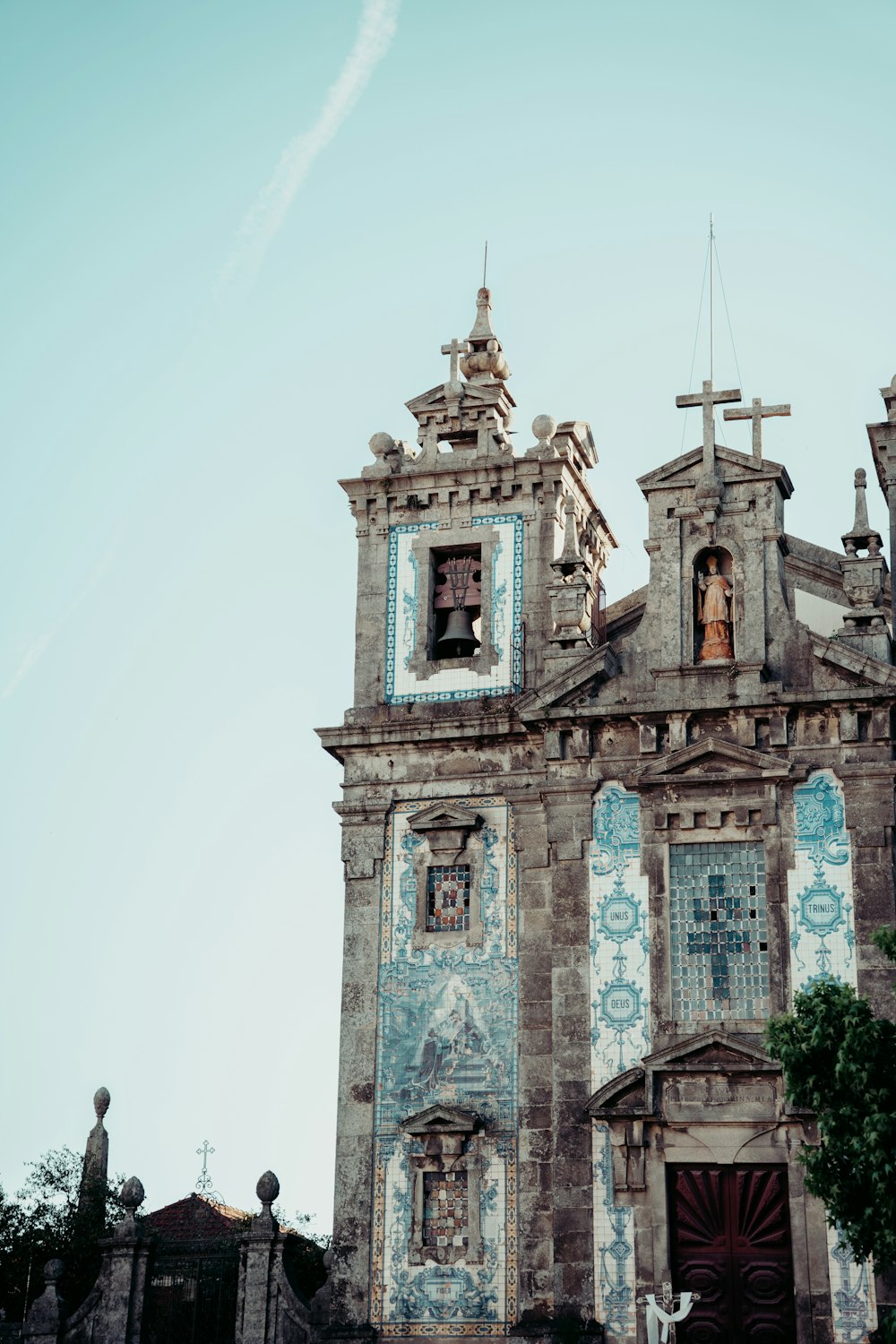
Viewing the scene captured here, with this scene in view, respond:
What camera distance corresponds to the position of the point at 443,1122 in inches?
1014

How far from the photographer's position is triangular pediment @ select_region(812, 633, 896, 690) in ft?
83.8

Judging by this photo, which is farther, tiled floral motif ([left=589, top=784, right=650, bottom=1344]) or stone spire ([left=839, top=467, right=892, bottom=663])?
stone spire ([left=839, top=467, right=892, bottom=663])

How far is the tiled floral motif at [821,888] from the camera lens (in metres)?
25.0

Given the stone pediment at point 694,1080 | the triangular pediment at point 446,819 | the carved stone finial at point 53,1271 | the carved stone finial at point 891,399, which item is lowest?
the carved stone finial at point 53,1271

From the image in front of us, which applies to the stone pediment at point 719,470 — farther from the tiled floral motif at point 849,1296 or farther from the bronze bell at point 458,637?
the tiled floral motif at point 849,1296

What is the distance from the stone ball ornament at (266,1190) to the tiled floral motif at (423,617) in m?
6.48

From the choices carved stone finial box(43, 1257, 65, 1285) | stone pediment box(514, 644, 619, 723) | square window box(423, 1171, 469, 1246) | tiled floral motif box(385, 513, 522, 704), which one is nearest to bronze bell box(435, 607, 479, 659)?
tiled floral motif box(385, 513, 522, 704)

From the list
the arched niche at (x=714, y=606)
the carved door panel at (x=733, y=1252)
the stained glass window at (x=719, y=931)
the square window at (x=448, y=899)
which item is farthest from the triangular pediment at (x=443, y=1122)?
the arched niche at (x=714, y=606)

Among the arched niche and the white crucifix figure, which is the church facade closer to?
the arched niche

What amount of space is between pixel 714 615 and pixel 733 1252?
25.8ft

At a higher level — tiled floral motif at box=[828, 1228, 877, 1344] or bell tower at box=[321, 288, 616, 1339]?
bell tower at box=[321, 288, 616, 1339]

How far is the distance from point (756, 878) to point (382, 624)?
6463 millimetres

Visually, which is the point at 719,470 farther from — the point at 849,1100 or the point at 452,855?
the point at 849,1100

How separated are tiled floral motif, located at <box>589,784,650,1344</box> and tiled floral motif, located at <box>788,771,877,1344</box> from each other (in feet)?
6.08
